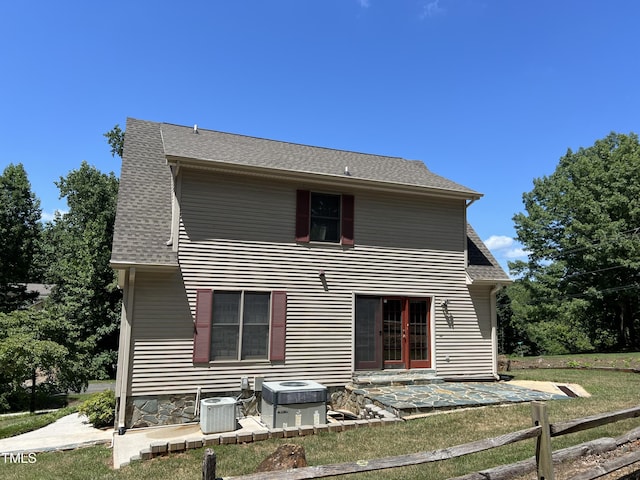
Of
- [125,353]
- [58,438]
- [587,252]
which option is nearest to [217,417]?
[125,353]

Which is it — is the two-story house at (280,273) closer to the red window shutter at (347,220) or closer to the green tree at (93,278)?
the red window shutter at (347,220)

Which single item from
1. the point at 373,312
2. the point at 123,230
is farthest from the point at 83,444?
the point at 373,312

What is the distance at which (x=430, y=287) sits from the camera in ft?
37.5

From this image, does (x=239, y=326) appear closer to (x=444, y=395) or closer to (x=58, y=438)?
(x=58, y=438)

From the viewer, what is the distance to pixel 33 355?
12.1 meters

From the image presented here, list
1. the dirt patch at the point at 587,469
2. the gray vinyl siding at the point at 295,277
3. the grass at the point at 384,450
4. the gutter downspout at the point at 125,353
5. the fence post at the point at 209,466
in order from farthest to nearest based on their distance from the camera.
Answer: the gray vinyl siding at the point at 295,277 → the gutter downspout at the point at 125,353 → the grass at the point at 384,450 → the dirt patch at the point at 587,469 → the fence post at the point at 209,466

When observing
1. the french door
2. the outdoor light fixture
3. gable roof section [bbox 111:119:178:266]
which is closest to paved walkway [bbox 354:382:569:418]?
the french door

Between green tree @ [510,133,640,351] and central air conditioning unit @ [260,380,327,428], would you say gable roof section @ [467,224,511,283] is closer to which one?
central air conditioning unit @ [260,380,327,428]

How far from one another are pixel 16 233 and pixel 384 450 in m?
28.8

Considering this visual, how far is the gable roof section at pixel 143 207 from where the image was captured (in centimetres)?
878

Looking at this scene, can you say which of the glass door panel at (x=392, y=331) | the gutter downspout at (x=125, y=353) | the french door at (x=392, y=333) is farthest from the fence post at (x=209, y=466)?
the glass door panel at (x=392, y=331)

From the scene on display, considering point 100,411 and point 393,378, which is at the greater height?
point 393,378

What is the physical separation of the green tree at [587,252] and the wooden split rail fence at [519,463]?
81.0 feet

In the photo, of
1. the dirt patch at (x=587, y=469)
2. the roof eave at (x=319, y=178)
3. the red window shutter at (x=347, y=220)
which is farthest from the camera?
the red window shutter at (x=347, y=220)
